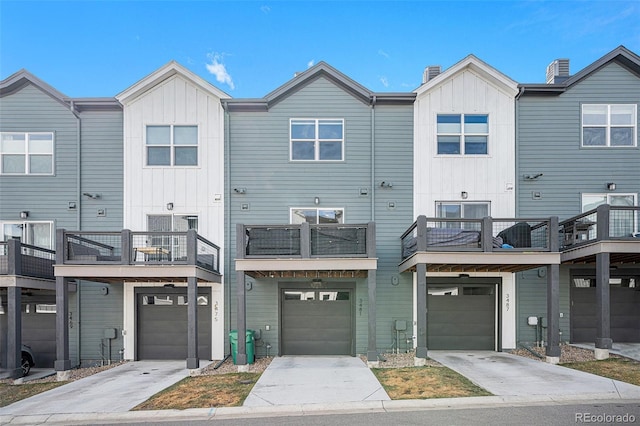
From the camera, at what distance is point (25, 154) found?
12398 mm

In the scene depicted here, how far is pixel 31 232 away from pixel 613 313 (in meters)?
17.8

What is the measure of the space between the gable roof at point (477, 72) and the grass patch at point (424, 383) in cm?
799

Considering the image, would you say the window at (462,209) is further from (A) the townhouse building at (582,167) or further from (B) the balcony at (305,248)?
(B) the balcony at (305,248)

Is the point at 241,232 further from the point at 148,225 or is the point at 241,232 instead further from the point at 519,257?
the point at 519,257

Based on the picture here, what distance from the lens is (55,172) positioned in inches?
487

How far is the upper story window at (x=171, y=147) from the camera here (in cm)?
1243

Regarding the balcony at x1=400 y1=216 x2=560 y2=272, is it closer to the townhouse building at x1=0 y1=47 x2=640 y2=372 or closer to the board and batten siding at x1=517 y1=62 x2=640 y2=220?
the townhouse building at x1=0 y1=47 x2=640 y2=372

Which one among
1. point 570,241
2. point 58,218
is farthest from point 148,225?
point 570,241

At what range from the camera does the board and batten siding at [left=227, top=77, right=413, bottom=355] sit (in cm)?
1216

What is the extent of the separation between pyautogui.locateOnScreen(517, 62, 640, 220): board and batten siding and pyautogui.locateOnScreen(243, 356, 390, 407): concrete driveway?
23.3 feet

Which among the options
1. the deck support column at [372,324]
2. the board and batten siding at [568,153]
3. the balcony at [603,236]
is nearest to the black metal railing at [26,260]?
the deck support column at [372,324]

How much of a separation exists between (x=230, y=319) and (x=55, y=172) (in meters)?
7.06

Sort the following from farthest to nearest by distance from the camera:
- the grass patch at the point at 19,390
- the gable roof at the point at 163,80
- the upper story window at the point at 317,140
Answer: the upper story window at the point at 317,140
the gable roof at the point at 163,80
the grass patch at the point at 19,390

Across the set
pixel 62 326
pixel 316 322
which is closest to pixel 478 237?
pixel 316 322
